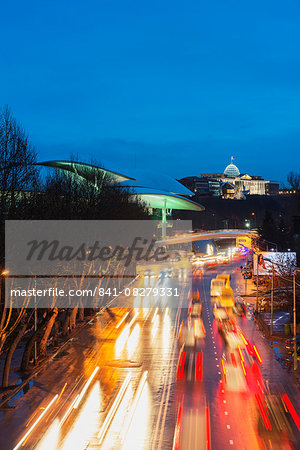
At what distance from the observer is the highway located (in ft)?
48.2

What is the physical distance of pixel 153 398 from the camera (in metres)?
18.7

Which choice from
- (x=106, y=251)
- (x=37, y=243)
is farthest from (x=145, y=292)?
(x=37, y=243)

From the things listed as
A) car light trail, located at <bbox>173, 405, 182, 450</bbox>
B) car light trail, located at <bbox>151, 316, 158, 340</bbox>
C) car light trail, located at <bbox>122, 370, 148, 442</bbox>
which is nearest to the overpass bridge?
car light trail, located at <bbox>151, 316, 158, 340</bbox>

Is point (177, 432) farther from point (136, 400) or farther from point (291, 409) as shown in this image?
point (291, 409)

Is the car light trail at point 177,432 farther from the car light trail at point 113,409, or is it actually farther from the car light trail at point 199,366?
the car light trail at point 199,366

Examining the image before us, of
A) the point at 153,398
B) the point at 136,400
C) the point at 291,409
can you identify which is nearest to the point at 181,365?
the point at 153,398

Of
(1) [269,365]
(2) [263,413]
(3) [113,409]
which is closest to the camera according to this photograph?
(2) [263,413]

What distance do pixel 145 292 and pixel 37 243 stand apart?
33089 millimetres

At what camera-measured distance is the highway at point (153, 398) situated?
1468cm

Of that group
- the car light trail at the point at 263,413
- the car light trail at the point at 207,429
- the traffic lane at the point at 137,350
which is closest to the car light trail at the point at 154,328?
the traffic lane at the point at 137,350

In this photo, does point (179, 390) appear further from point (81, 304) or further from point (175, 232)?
point (175, 232)

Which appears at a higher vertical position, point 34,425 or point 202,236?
point 202,236

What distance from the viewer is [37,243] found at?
2231 centimetres

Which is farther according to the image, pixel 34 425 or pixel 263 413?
pixel 263 413
